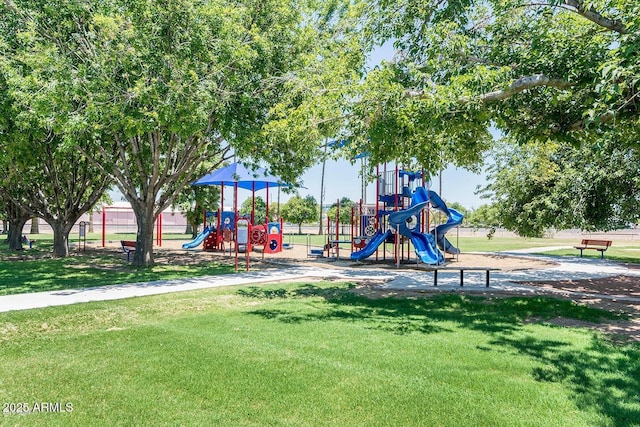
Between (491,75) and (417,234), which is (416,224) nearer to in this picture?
(417,234)

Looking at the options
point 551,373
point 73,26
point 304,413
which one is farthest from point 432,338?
point 73,26

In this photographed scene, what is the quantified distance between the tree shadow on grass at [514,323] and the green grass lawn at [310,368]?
28mm

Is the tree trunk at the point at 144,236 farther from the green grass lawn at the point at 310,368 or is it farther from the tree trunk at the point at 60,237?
the green grass lawn at the point at 310,368

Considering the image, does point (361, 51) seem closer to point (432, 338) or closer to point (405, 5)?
point (405, 5)

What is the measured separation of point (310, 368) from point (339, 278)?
8.25 meters

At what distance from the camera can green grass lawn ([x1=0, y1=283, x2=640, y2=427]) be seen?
13.4 ft

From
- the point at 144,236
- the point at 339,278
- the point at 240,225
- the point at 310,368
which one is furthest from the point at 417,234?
the point at 310,368

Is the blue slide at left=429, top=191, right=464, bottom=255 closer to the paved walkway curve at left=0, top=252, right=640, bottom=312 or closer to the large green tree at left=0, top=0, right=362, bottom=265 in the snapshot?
the paved walkway curve at left=0, top=252, right=640, bottom=312

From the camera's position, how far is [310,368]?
17.1 ft

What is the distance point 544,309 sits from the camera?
8.98m

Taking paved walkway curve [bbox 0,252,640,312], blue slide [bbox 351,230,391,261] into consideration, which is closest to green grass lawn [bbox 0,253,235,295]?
paved walkway curve [bbox 0,252,640,312]

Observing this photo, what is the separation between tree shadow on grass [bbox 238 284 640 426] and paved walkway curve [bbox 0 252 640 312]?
160 centimetres

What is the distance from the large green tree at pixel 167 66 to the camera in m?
11.0

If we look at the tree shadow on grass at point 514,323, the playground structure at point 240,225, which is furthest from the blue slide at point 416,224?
the tree shadow on grass at point 514,323
